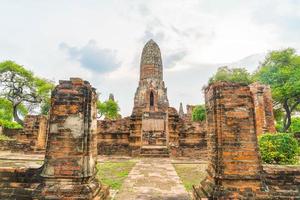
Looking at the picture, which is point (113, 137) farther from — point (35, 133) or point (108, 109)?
point (108, 109)

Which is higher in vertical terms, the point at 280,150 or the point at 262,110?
the point at 262,110

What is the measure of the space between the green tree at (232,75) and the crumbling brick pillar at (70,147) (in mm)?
27070

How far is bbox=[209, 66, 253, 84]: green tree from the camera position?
94.7ft

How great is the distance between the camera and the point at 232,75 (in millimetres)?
30250

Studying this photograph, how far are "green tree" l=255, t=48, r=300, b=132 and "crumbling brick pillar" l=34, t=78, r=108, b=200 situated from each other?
66.9 ft

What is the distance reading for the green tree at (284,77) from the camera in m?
19.9

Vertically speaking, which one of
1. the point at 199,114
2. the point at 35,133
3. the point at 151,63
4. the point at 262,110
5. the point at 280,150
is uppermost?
the point at 151,63

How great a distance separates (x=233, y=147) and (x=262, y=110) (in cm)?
1283

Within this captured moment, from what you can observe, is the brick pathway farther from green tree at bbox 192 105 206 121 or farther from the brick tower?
green tree at bbox 192 105 206 121

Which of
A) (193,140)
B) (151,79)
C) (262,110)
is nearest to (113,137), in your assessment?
(193,140)

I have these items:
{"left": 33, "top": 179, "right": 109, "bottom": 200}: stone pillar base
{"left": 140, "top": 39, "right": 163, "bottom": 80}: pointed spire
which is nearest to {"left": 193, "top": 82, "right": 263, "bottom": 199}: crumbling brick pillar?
{"left": 33, "top": 179, "right": 109, "bottom": 200}: stone pillar base

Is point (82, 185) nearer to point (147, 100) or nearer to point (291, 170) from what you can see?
point (291, 170)

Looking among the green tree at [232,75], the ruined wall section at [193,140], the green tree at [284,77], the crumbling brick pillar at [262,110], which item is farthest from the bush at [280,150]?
the green tree at [232,75]

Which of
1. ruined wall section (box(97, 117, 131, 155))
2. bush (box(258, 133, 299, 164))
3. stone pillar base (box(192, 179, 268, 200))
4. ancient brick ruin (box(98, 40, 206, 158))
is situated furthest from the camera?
ruined wall section (box(97, 117, 131, 155))
